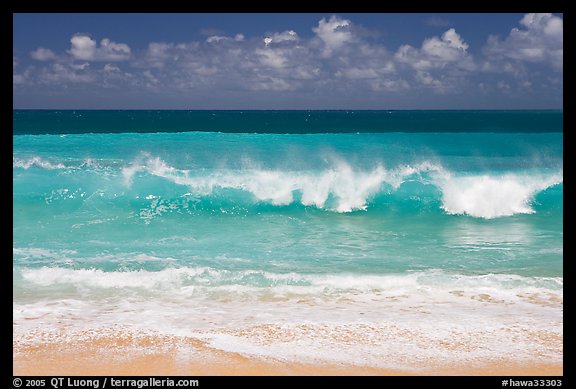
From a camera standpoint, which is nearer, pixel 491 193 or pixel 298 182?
pixel 491 193

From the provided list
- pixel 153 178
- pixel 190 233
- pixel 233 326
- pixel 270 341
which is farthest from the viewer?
pixel 153 178

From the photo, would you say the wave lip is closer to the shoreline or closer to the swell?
the swell

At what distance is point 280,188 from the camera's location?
1475 cm

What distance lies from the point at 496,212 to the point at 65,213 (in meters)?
10.1

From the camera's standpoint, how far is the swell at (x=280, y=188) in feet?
44.0

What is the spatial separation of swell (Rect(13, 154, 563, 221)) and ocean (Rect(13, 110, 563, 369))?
0.07 meters

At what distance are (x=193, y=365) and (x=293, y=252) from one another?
4604 millimetres

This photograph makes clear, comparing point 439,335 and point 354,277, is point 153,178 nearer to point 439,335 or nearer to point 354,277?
point 354,277

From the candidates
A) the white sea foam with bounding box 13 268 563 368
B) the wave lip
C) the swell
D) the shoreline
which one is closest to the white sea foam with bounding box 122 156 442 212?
the swell

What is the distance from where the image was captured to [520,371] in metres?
4.98

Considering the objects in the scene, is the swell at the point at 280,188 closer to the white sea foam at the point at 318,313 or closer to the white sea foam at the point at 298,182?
the white sea foam at the point at 298,182

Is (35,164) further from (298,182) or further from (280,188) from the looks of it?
(298,182)

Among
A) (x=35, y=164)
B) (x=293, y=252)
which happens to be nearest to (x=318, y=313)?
(x=293, y=252)
